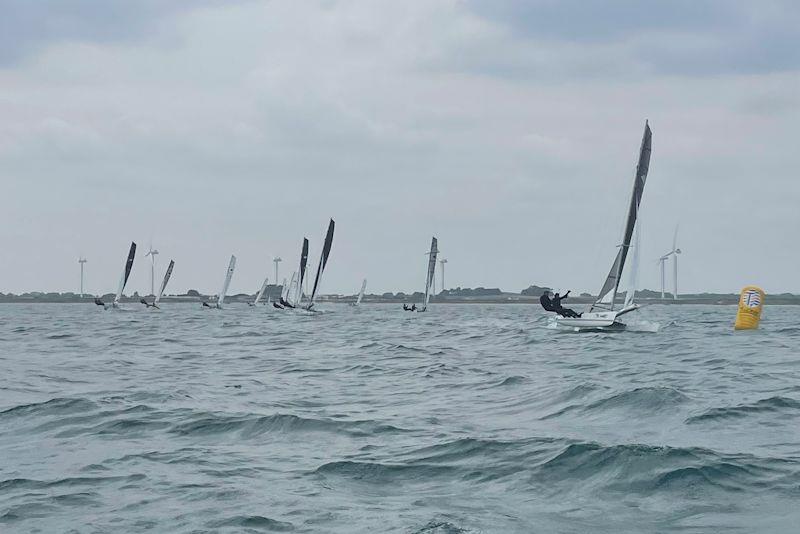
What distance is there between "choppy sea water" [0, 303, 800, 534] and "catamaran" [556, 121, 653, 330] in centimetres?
1940

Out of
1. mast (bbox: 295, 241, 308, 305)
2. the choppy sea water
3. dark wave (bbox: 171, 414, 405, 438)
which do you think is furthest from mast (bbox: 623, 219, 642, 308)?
mast (bbox: 295, 241, 308, 305)

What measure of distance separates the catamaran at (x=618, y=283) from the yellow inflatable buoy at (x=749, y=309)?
243 inches

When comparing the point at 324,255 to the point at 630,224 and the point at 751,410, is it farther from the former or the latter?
the point at 751,410

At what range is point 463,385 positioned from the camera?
2125cm

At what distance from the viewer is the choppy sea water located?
30.5ft

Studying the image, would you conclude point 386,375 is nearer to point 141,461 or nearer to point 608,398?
point 608,398

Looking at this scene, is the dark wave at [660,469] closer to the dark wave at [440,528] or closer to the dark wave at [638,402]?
the dark wave at [440,528]

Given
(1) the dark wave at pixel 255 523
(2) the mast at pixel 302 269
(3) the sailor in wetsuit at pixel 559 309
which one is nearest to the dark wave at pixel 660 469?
(1) the dark wave at pixel 255 523

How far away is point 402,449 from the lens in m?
12.8

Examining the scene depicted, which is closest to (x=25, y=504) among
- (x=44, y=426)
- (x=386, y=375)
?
(x=44, y=426)

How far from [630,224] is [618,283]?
3.11 metres

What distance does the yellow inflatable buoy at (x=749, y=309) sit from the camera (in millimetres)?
49531

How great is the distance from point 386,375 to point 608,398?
7.75m

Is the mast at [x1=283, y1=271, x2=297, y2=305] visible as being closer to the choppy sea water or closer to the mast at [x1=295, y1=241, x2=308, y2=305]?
the mast at [x1=295, y1=241, x2=308, y2=305]
